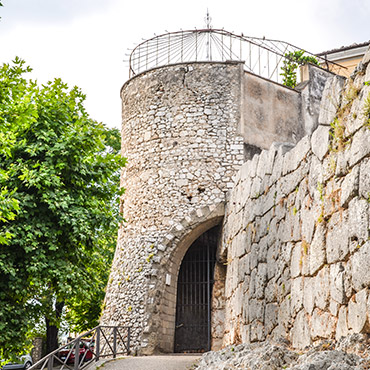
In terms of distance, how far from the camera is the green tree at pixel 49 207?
357 inches

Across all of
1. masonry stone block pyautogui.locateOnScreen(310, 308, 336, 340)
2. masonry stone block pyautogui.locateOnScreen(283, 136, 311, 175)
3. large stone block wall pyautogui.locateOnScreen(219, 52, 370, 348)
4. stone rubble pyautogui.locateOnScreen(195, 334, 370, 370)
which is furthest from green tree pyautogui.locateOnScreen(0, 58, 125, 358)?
masonry stone block pyautogui.locateOnScreen(310, 308, 336, 340)

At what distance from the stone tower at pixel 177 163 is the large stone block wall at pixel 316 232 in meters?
4.14

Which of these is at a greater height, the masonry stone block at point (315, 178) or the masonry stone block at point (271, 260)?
the masonry stone block at point (315, 178)

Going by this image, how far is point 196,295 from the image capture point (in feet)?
47.5

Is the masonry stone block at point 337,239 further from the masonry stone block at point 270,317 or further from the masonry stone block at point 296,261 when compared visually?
the masonry stone block at point 270,317

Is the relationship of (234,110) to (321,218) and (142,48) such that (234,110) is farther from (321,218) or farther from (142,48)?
(321,218)

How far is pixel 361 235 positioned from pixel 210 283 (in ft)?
34.0

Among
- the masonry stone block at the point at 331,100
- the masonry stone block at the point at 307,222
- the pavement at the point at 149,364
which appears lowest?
the pavement at the point at 149,364

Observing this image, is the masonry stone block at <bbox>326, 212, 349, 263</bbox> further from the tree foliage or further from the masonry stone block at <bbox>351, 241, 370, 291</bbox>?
the tree foliage

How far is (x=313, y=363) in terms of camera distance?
4.03m

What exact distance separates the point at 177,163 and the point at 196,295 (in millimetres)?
3625

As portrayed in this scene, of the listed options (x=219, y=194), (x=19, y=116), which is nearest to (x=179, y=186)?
(x=219, y=194)

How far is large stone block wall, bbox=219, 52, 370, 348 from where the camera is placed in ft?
15.7

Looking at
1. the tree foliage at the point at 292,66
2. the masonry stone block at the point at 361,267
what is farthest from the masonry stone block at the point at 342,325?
the tree foliage at the point at 292,66
